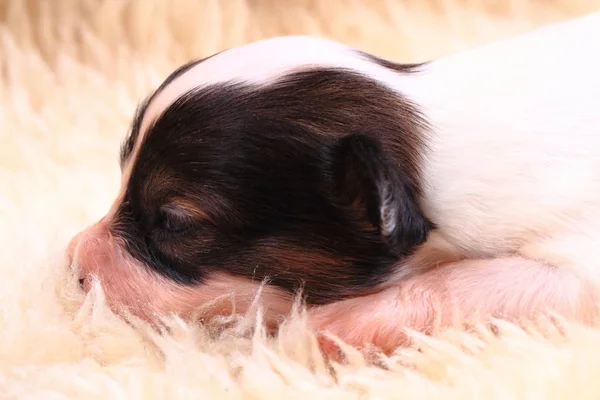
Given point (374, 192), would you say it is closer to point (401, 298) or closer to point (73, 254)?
point (401, 298)

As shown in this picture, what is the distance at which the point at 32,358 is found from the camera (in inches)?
41.3

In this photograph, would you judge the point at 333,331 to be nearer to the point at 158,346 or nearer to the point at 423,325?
the point at 423,325

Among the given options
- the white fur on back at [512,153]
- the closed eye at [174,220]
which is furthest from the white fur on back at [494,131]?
the closed eye at [174,220]

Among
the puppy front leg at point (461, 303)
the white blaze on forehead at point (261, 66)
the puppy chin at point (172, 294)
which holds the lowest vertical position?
the puppy front leg at point (461, 303)

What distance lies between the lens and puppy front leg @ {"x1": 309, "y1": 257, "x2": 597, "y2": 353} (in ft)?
3.36

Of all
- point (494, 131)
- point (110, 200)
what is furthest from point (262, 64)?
point (110, 200)

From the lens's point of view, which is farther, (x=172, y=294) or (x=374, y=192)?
(x=172, y=294)

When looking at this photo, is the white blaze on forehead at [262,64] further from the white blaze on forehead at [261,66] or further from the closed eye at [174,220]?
the closed eye at [174,220]

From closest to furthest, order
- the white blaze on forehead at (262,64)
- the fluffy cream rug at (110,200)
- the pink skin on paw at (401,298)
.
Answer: the fluffy cream rug at (110,200), the pink skin on paw at (401,298), the white blaze on forehead at (262,64)

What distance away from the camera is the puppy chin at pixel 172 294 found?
1109 mm

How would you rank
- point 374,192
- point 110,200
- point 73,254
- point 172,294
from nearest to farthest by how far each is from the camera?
1. point 374,192
2. point 172,294
3. point 73,254
4. point 110,200

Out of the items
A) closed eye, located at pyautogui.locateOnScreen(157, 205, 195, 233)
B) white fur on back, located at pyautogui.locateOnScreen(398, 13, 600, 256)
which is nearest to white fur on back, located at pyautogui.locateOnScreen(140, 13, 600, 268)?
white fur on back, located at pyautogui.locateOnScreen(398, 13, 600, 256)

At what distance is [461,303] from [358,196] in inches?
7.6

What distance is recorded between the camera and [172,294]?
3.67 feet
